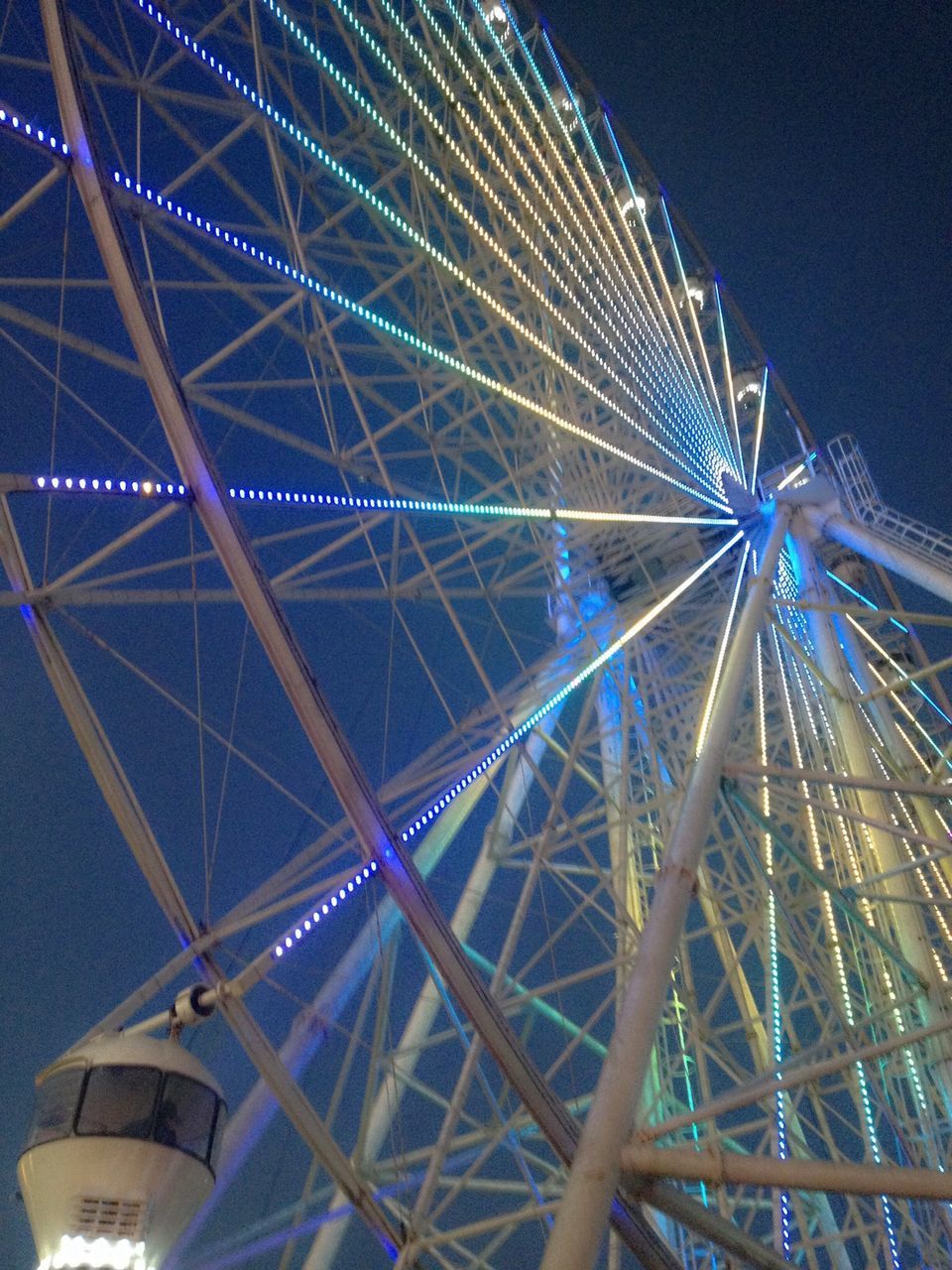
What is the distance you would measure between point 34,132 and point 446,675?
1689 centimetres

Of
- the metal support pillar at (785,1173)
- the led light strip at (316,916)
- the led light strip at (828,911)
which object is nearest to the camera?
the metal support pillar at (785,1173)

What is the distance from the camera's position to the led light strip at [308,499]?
541cm

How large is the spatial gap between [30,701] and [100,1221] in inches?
465

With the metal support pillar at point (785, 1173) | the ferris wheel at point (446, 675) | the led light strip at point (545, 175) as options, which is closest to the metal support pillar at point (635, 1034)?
the ferris wheel at point (446, 675)

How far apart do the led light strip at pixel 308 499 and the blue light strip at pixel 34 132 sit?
142 centimetres

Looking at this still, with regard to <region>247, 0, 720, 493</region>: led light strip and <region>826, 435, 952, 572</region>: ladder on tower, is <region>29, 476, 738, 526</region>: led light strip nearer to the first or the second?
<region>247, 0, 720, 493</region>: led light strip

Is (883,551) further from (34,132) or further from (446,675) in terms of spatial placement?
(446,675)

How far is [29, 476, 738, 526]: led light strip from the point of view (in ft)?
17.8

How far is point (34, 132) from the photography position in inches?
210

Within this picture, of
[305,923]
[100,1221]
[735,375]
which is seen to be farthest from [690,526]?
[100,1221]

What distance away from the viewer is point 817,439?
21.6m

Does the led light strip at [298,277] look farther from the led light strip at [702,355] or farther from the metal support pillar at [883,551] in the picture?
the led light strip at [702,355]

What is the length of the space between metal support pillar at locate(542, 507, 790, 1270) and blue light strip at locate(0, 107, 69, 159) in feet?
13.5

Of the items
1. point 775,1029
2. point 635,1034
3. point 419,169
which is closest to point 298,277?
point 419,169
